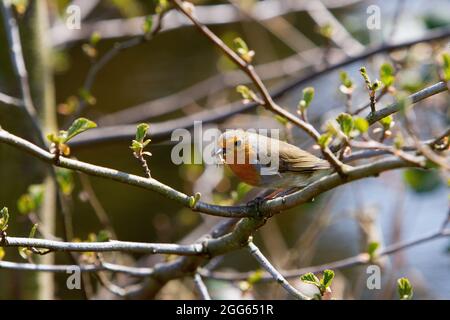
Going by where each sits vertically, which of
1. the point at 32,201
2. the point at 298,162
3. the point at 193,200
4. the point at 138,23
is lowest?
the point at 193,200

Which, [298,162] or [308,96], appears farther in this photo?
[298,162]

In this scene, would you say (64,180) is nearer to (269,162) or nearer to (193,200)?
(269,162)

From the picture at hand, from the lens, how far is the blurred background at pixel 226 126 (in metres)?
3.72

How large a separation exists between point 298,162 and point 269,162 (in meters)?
0.14

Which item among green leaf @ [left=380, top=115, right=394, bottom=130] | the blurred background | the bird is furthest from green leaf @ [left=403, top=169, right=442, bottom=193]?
green leaf @ [left=380, top=115, right=394, bottom=130]

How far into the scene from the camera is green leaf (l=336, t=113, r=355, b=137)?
6.41 ft

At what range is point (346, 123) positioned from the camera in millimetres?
1959

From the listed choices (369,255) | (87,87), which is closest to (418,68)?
(369,255)

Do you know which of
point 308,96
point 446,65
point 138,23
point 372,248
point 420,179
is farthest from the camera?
point 138,23

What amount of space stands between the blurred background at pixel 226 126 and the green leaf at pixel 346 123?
1.00 metres

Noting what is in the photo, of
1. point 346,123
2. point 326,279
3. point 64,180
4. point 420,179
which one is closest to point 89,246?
point 326,279

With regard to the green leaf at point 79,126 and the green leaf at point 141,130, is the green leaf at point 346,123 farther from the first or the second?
the green leaf at point 79,126

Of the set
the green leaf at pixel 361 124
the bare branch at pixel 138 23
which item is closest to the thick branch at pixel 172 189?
the green leaf at pixel 361 124

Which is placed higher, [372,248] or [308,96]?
[308,96]
